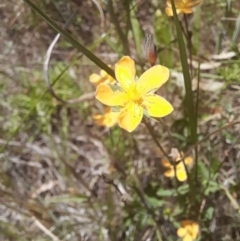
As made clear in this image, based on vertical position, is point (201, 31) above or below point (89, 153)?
above

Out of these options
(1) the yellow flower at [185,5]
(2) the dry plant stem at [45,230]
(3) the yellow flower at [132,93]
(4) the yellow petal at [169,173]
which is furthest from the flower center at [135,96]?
(2) the dry plant stem at [45,230]

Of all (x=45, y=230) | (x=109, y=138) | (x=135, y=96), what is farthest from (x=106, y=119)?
(x=135, y=96)

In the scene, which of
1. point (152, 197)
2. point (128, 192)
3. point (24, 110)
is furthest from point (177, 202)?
point (24, 110)

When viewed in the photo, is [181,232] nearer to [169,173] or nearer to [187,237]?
[187,237]

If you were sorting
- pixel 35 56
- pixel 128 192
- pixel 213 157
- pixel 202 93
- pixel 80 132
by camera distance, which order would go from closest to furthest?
pixel 213 157 → pixel 128 192 → pixel 202 93 → pixel 80 132 → pixel 35 56

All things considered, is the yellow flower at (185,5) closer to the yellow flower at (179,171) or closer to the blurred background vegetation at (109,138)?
the blurred background vegetation at (109,138)

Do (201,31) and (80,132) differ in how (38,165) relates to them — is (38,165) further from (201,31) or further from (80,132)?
(201,31)

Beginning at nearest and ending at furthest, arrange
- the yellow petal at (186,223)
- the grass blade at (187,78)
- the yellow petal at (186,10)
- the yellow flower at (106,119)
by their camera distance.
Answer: the grass blade at (187,78)
the yellow petal at (186,10)
the yellow petal at (186,223)
the yellow flower at (106,119)

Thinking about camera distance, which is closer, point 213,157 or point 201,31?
point 213,157

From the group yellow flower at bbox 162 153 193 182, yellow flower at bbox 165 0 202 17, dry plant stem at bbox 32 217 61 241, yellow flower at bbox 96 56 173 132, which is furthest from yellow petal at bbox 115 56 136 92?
dry plant stem at bbox 32 217 61 241
